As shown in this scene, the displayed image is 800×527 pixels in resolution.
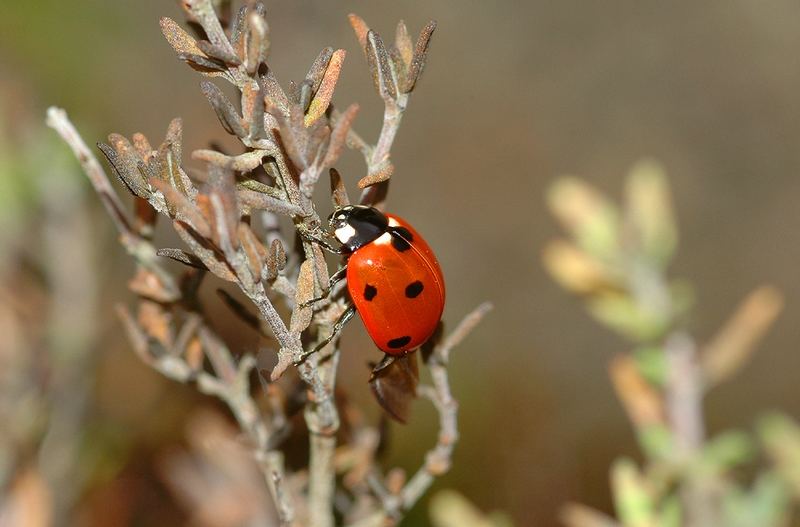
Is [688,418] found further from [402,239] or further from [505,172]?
[505,172]

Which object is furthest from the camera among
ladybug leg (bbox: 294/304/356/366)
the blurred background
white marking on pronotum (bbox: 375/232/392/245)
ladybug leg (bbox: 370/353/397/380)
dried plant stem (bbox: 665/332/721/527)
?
the blurred background

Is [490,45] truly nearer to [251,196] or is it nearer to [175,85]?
[175,85]

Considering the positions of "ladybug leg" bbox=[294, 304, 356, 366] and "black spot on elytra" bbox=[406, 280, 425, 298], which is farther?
"black spot on elytra" bbox=[406, 280, 425, 298]

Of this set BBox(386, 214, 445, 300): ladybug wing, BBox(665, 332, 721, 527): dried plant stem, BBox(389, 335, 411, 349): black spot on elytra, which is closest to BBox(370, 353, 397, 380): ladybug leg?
BBox(389, 335, 411, 349): black spot on elytra

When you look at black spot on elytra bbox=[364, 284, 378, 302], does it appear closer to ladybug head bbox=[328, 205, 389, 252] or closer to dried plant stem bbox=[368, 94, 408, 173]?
ladybug head bbox=[328, 205, 389, 252]

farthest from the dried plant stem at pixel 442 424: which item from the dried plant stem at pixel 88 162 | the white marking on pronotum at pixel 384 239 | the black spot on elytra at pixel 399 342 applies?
the dried plant stem at pixel 88 162

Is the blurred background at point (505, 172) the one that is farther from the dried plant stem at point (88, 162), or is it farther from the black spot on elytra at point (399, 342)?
the black spot on elytra at point (399, 342)

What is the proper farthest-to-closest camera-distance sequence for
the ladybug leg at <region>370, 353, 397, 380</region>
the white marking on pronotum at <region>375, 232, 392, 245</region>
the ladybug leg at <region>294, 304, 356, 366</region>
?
the white marking on pronotum at <region>375, 232, 392, 245</region> < the ladybug leg at <region>370, 353, 397, 380</region> < the ladybug leg at <region>294, 304, 356, 366</region>
